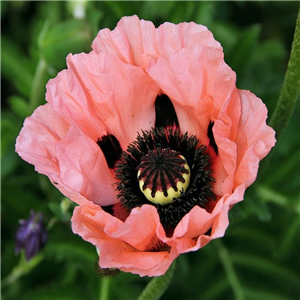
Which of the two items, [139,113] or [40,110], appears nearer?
[40,110]

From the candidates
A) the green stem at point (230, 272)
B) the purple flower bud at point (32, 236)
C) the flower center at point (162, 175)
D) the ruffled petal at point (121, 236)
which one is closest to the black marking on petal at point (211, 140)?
the flower center at point (162, 175)

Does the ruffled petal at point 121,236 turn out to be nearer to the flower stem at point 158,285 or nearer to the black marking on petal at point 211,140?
the flower stem at point 158,285

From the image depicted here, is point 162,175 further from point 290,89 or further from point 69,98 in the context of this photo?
point 290,89

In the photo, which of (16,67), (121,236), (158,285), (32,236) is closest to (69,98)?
(121,236)

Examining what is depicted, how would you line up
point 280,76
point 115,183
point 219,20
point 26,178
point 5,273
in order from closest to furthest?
1. point 115,183
2. point 5,273
3. point 26,178
4. point 280,76
5. point 219,20

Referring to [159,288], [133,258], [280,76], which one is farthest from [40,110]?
[280,76]

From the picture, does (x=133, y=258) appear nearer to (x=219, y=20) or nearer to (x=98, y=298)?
(x=98, y=298)

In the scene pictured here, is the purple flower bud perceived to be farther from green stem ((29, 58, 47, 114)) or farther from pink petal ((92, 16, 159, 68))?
pink petal ((92, 16, 159, 68))
